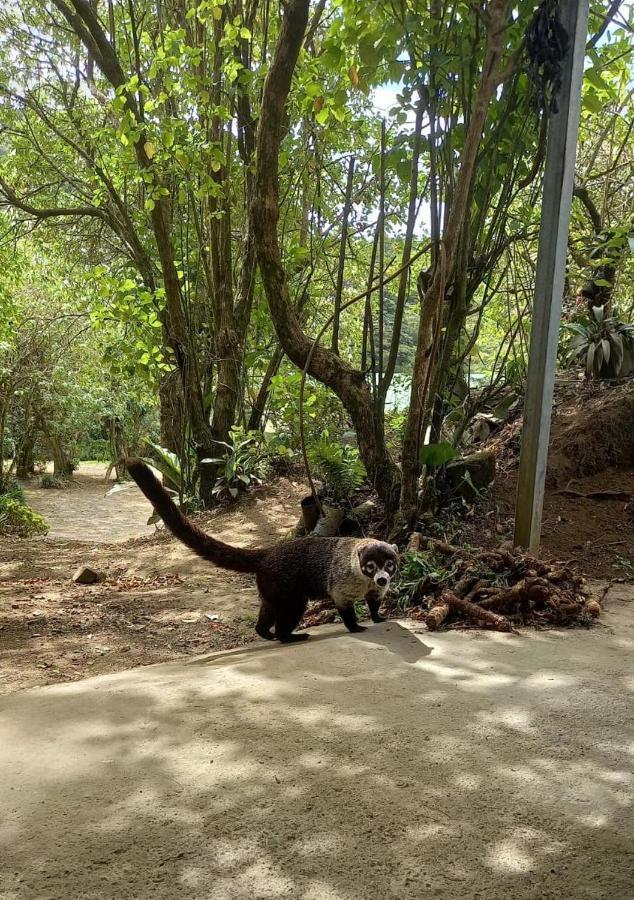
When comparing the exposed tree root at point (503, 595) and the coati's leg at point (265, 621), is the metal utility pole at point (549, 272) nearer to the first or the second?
the exposed tree root at point (503, 595)

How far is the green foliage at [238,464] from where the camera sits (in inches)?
387

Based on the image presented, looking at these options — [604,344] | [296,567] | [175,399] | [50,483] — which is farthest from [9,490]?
[296,567]

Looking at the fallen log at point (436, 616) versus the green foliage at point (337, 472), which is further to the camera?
the green foliage at point (337, 472)

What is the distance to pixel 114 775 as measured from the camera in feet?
7.92

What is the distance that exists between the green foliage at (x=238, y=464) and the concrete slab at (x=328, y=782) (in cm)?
622

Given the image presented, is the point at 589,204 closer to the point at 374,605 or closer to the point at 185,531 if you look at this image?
the point at 374,605

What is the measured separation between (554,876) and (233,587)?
483cm

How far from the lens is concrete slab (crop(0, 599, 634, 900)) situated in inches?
73.5

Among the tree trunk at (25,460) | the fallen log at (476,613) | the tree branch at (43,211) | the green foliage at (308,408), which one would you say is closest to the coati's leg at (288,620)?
the fallen log at (476,613)

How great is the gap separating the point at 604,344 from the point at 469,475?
255cm

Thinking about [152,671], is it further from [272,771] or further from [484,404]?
[484,404]

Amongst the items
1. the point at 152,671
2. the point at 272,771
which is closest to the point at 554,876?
the point at 272,771

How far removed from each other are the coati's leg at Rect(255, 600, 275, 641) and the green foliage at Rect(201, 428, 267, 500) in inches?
200

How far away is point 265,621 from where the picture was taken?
4.72 meters
